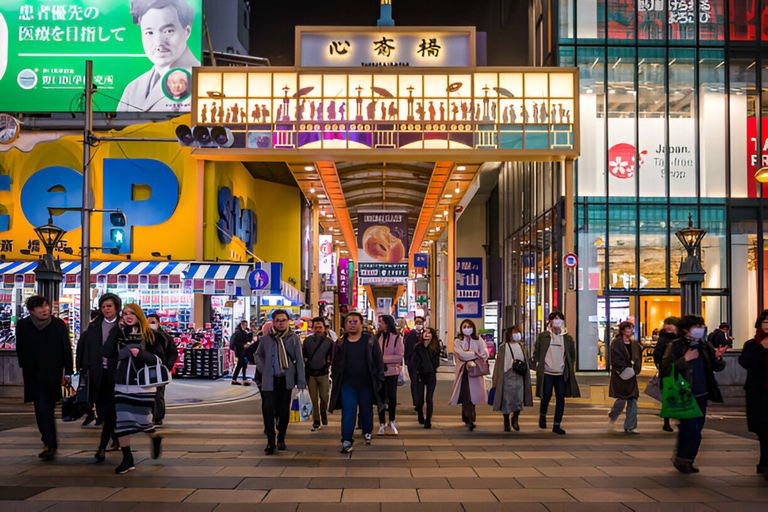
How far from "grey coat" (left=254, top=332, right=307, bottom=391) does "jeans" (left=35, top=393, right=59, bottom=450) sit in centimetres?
243

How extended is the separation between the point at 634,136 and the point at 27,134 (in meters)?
21.5

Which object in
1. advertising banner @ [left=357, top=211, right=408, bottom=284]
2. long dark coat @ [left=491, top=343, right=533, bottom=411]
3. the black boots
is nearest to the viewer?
the black boots

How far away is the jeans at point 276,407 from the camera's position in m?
9.80

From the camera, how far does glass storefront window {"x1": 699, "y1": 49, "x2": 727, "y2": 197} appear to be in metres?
27.1

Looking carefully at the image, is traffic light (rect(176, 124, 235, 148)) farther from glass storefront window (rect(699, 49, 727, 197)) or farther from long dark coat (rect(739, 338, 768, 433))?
glass storefront window (rect(699, 49, 727, 197))

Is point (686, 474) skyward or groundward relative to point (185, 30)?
groundward

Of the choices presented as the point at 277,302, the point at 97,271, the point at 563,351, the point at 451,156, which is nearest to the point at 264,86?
the point at 451,156

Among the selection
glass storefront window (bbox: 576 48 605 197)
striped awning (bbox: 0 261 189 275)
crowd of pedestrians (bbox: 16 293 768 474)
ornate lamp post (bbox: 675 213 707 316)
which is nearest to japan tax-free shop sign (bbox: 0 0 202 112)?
striped awning (bbox: 0 261 189 275)

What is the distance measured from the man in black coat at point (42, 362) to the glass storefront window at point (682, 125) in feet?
73.8

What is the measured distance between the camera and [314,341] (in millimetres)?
12648

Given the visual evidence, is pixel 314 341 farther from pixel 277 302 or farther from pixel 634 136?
pixel 277 302

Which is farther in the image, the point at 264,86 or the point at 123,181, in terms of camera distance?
the point at 123,181

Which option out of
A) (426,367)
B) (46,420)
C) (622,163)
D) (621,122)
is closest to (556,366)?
(426,367)

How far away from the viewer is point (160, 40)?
29906 mm
